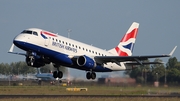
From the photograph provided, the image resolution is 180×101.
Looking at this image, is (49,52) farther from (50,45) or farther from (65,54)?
(65,54)

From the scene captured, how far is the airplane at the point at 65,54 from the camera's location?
55500mm

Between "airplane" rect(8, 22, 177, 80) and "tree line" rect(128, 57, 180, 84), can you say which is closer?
"airplane" rect(8, 22, 177, 80)

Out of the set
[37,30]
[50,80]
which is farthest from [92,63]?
[50,80]

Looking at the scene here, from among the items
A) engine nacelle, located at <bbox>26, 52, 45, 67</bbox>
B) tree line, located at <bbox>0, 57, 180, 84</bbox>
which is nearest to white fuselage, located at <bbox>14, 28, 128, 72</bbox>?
engine nacelle, located at <bbox>26, 52, 45, 67</bbox>

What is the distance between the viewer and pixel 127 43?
70062mm

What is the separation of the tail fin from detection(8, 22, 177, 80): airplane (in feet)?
7.04

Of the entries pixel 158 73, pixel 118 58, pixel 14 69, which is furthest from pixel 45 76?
pixel 118 58

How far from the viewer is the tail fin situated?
67812 millimetres

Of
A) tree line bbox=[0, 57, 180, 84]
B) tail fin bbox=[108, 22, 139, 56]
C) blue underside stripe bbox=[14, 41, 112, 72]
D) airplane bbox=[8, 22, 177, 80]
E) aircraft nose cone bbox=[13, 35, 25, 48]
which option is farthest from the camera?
tree line bbox=[0, 57, 180, 84]

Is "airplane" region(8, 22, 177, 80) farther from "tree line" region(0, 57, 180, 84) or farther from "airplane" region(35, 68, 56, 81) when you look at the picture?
"airplane" region(35, 68, 56, 81)

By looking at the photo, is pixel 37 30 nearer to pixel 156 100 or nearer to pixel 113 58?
pixel 113 58

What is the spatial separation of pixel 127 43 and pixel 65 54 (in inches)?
575

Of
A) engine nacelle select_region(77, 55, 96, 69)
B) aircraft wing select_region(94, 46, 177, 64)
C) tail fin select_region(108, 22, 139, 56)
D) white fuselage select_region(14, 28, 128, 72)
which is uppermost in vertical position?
tail fin select_region(108, 22, 139, 56)

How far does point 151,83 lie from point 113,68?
54.1 ft
